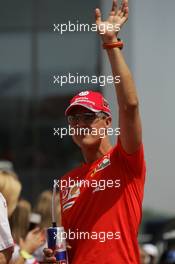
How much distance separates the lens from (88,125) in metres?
2.68

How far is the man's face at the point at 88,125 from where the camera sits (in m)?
2.66

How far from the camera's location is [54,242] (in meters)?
2.62

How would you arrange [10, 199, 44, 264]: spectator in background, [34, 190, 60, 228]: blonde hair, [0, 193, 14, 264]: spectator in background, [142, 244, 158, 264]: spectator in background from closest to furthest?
1. [0, 193, 14, 264]: spectator in background
2. [10, 199, 44, 264]: spectator in background
3. [34, 190, 60, 228]: blonde hair
4. [142, 244, 158, 264]: spectator in background

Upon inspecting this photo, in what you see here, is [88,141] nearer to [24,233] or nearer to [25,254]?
[25,254]

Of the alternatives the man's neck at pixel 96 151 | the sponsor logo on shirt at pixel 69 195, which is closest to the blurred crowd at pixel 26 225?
the sponsor logo on shirt at pixel 69 195

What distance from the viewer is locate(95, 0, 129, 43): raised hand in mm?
2557

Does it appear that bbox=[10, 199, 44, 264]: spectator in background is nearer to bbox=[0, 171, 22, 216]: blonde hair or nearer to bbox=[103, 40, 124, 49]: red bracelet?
bbox=[0, 171, 22, 216]: blonde hair

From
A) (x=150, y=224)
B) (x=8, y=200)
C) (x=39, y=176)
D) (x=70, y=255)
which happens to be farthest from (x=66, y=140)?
(x=70, y=255)

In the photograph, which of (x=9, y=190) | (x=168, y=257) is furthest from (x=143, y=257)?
(x=9, y=190)

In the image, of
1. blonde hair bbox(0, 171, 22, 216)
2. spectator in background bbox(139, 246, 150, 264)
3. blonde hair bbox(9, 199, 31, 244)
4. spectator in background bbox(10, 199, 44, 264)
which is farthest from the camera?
spectator in background bbox(139, 246, 150, 264)

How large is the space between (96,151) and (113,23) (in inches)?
17.0

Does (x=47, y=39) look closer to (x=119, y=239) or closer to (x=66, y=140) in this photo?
(x=66, y=140)

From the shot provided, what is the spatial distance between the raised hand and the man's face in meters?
0.28

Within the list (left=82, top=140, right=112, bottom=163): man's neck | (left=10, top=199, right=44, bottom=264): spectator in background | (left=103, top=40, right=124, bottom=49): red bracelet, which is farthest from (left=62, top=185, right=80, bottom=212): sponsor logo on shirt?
(left=10, top=199, right=44, bottom=264): spectator in background
